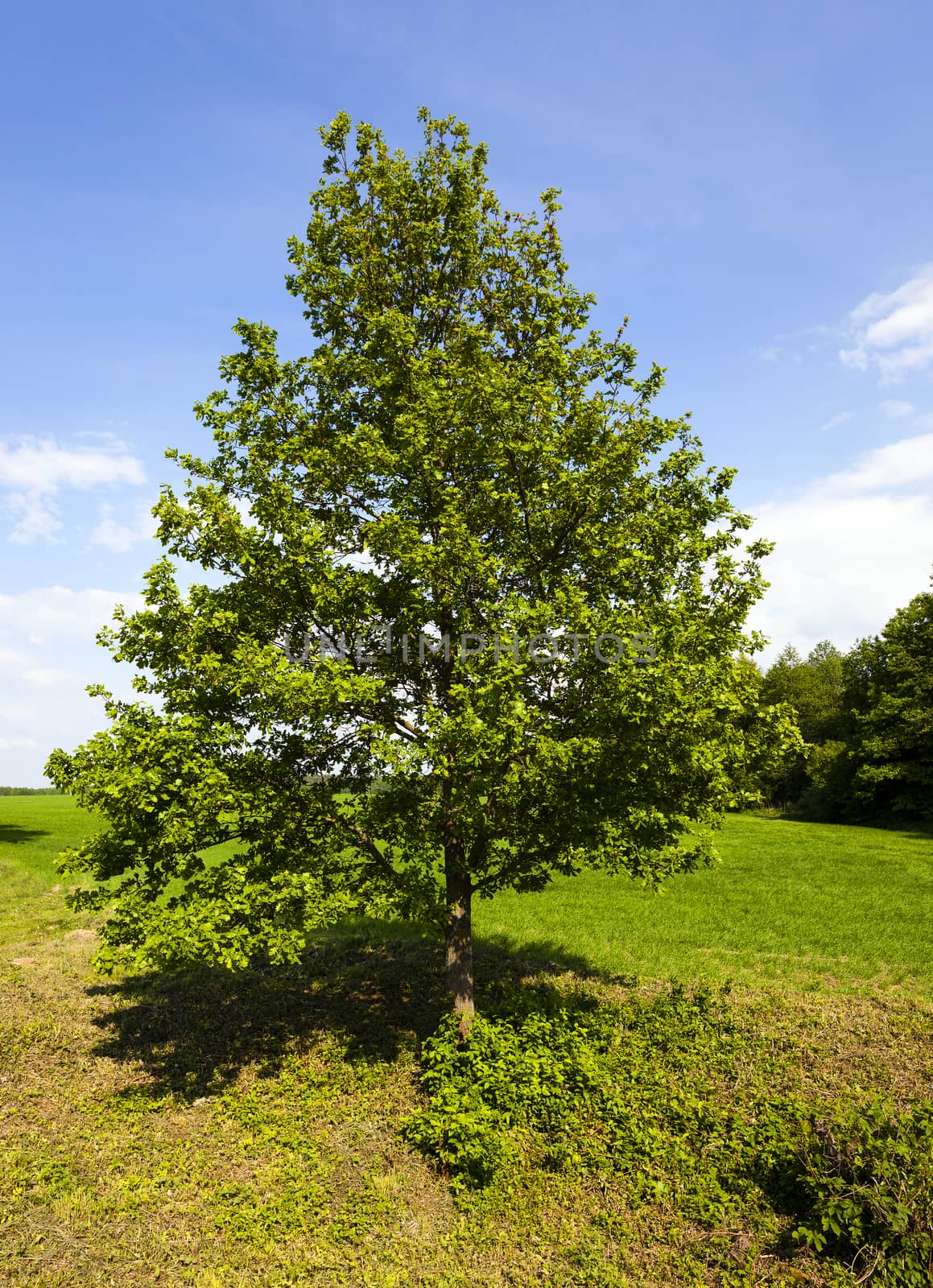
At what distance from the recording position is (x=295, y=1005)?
687 inches

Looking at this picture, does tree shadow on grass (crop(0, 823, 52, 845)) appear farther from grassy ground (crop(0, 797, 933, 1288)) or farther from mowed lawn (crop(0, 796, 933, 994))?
grassy ground (crop(0, 797, 933, 1288))

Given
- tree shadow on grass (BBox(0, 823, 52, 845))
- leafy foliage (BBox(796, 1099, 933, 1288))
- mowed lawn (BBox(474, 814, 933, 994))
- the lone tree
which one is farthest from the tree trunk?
tree shadow on grass (BBox(0, 823, 52, 845))

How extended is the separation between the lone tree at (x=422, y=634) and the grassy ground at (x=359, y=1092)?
3443 millimetres

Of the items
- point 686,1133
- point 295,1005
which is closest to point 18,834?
point 295,1005

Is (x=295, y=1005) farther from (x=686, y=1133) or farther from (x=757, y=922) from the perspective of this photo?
(x=757, y=922)

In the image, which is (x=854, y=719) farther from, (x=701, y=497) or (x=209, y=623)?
(x=209, y=623)

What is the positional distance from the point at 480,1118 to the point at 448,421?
39.8 ft

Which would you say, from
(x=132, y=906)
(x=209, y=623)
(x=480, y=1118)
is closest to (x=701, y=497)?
(x=209, y=623)

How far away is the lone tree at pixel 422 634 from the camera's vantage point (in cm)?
1089

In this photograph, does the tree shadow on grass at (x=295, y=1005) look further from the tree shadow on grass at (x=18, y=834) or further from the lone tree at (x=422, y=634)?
the tree shadow on grass at (x=18, y=834)

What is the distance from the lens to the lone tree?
1089 centimetres

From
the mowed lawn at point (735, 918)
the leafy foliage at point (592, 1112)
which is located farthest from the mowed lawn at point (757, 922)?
the leafy foliage at point (592, 1112)

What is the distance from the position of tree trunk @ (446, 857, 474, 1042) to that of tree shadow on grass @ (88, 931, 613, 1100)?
1708mm

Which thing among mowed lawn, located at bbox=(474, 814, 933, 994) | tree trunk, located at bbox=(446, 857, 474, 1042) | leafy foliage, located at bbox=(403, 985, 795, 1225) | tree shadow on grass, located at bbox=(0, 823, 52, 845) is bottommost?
mowed lawn, located at bbox=(474, 814, 933, 994)
